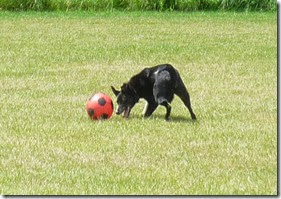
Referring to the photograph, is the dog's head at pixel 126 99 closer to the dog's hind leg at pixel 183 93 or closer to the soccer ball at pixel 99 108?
the soccer ball at pixel 99 108

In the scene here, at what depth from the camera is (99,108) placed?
914 centimetres

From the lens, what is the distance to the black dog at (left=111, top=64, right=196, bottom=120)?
905cm

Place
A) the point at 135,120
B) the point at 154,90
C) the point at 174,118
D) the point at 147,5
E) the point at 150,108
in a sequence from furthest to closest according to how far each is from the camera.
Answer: the point at 147,5, the point at 174,118, the point at 150,108, the point at 135,120, the point at 154,90

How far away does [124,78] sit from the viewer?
12.6 meters

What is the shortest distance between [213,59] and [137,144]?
6865 millimetres

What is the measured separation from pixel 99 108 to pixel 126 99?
369 mm

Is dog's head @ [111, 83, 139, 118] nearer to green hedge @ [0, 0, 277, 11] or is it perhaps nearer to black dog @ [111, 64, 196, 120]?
black dog @ [111, 64, 196, 120]

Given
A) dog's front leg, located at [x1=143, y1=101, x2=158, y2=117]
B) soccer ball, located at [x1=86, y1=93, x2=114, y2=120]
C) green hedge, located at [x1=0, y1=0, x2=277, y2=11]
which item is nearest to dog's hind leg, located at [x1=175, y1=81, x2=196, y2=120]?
dog's front leg, located at [x1=143, y1=101, x2=158, y2=117]

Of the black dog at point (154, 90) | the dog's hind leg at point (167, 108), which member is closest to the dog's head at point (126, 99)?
the black dog at point (154, 90)

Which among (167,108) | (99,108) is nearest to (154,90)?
(167,108)

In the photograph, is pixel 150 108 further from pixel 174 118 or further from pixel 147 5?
pixel 147 5

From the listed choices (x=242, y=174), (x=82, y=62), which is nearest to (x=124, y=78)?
(x=82, y=62)

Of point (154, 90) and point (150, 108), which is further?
point (150, 108)

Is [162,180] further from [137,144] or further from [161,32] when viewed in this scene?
[161,32]
